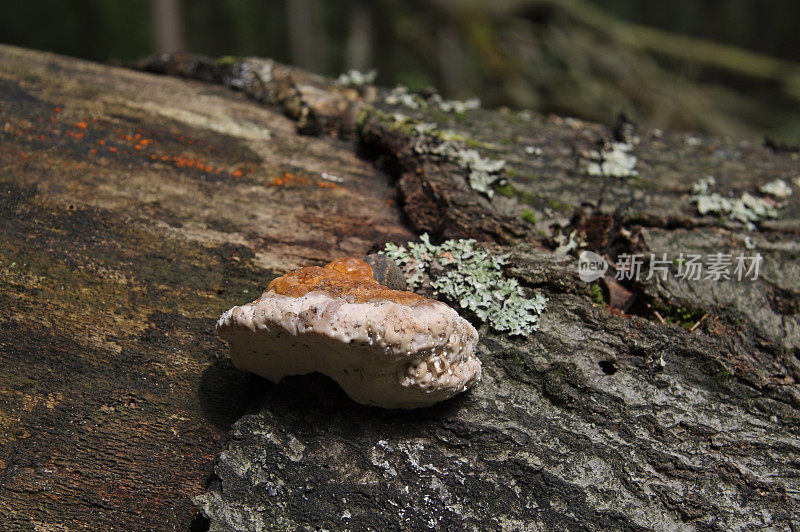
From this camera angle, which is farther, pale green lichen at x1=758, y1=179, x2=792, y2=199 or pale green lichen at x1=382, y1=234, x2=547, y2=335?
pale green lichen at x1=758, y1=179, x2=792, y2=199

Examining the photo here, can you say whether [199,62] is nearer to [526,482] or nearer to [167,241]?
[167,241]

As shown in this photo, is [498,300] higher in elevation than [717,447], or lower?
higher

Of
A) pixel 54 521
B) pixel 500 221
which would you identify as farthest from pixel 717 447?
pixel 54 521

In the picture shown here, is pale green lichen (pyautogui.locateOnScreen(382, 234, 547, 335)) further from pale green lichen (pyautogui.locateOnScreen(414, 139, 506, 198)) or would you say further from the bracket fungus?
pale green lichen (pyautogui.locateOnScreen(414, 139, 506, 198))

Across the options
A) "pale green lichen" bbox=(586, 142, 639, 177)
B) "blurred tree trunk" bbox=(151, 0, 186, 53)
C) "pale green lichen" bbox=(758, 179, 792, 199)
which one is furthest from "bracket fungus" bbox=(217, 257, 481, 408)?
"blurred tree trunk" bbox=(151, 0, 186, 53)

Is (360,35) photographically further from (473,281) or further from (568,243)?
(473,281)

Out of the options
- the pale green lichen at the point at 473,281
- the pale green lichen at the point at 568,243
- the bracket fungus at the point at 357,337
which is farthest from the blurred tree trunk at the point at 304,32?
the bracket fungus at the point at 357,337

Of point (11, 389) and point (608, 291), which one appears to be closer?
point (11, 389)
